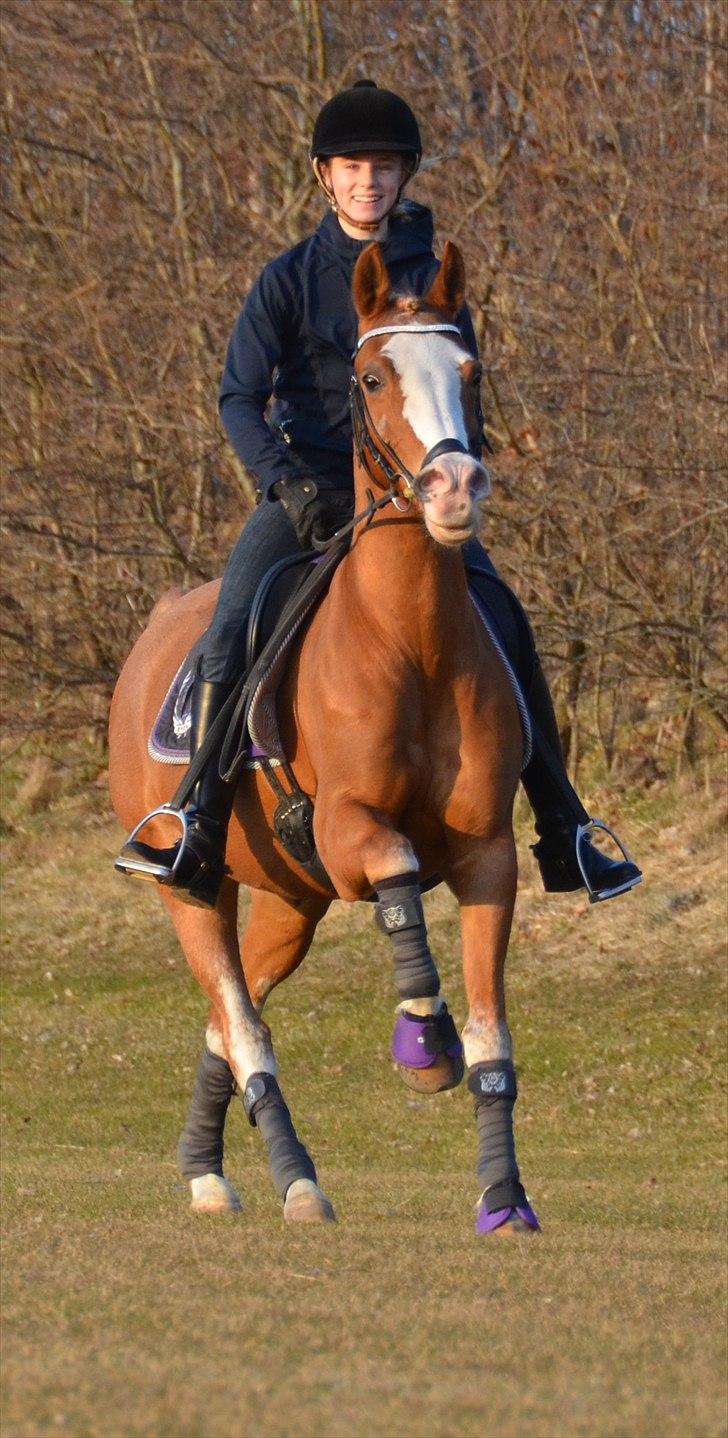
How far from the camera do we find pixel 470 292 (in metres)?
15.8

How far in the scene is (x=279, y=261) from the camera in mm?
6805

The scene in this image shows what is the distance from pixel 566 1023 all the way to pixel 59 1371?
9455mm

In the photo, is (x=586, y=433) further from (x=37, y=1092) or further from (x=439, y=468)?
(x=439, y=468)

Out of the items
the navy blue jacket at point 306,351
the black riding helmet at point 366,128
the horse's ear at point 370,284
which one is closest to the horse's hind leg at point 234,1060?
the navy blue jacket at point 306,351

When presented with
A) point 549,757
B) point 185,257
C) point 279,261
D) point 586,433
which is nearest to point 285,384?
point 279,261

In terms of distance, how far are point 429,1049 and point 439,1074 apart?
111mm

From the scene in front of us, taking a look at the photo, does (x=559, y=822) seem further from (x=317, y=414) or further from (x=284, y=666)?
(x=317, y=414)

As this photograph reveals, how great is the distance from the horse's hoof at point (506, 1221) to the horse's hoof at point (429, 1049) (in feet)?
1.52

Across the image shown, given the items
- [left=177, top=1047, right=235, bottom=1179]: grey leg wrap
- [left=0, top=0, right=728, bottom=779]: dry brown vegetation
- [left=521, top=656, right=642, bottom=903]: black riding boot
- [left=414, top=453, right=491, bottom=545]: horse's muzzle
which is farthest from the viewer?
[left=0, top=0, right=728, bottom=779]: dry brown vegetation

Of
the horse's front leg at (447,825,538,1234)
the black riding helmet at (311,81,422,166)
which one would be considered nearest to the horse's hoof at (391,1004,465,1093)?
the horse's front leg at (447,825,538,1234)

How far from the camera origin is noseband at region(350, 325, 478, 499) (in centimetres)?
582

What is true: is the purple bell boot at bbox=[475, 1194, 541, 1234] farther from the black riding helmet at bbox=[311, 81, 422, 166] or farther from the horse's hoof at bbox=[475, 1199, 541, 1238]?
the black riding helmet at bbox=[311, 81, 422, 166]

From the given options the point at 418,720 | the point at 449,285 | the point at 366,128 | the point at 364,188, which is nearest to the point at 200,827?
the point at 418,720

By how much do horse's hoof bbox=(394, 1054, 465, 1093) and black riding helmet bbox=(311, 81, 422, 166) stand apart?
291cm
